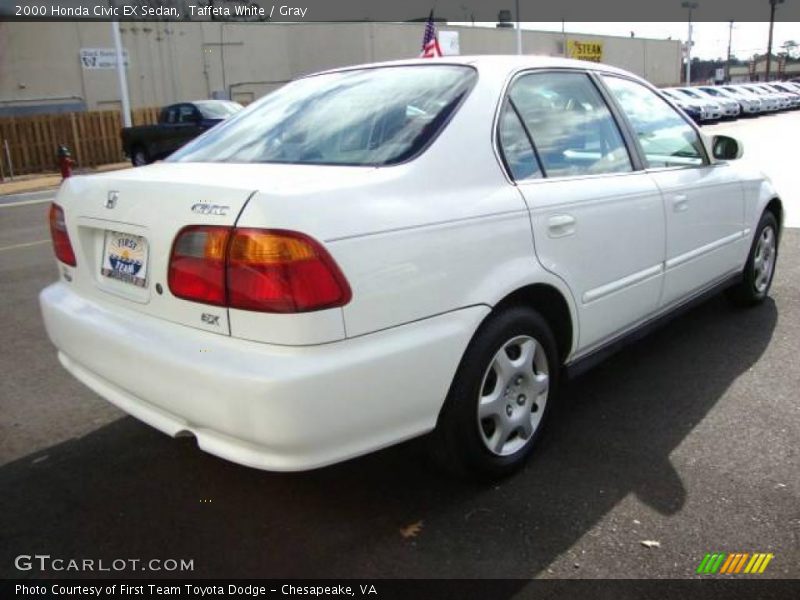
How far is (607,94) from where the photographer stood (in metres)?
3.70

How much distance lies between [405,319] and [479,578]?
0.90 metres

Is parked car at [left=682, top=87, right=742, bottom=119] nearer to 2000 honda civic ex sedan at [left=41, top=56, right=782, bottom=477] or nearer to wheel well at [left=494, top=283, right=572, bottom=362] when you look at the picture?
2000 honda civic ex sedan at [left=41, top=56, right=782, bottom=477]

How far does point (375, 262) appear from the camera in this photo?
2357 millimetres

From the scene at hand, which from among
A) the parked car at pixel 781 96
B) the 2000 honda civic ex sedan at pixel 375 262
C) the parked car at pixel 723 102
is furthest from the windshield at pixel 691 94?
the 2000 honda civic ex sedan at pixel 375 262

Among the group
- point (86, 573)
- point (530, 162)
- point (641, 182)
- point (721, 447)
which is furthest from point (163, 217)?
point (721, 447)

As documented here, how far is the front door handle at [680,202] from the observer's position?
12.6ft

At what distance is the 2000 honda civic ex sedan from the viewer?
2.28 metres

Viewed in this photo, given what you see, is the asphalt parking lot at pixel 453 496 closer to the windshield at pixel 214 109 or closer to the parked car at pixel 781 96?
the windshield at pixel 214 109

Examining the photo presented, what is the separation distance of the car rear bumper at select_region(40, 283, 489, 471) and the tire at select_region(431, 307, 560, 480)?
116mm

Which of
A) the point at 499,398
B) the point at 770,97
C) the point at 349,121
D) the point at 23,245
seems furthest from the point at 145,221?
the point at 770,97

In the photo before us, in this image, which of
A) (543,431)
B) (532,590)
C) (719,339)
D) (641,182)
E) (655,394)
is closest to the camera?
(532,590)

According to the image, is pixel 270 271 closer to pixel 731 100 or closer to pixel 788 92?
pixel 731 100

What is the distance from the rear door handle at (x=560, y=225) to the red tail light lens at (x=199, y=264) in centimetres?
135

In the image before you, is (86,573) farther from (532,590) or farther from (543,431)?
(543,431)
